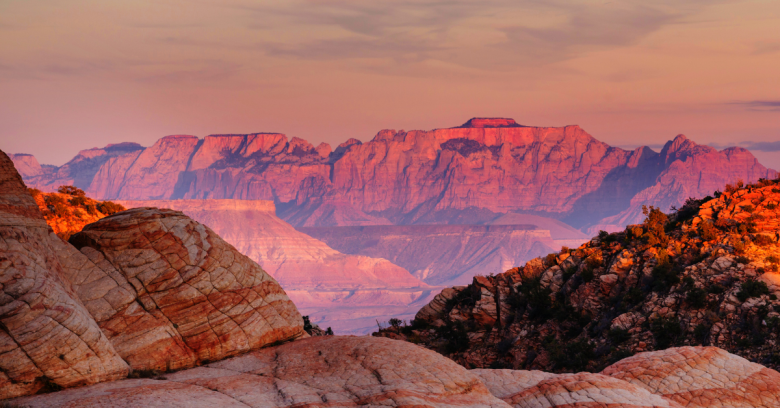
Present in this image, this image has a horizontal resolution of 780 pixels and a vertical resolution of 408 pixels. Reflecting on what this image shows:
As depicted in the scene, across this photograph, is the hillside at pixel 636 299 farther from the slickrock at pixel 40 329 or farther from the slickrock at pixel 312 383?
the slickrock at pixel 40 329

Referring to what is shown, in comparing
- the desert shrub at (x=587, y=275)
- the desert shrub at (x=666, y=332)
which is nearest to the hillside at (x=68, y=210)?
the desert shrub at (x=587, y=275)

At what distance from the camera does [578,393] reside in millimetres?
22172

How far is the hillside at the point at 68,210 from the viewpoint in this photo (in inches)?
1480

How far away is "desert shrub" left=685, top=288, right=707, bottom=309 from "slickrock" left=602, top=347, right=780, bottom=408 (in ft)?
34.6

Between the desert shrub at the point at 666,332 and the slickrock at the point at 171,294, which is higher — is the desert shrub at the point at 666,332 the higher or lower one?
the lower one

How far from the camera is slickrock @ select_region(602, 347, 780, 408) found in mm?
23344

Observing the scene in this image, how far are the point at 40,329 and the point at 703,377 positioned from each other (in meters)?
22.5

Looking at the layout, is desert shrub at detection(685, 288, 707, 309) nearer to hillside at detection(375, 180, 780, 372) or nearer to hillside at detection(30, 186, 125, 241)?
hillside at detection(375, 180, 780, 372)

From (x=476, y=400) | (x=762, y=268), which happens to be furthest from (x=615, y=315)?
(x=476, y=400)

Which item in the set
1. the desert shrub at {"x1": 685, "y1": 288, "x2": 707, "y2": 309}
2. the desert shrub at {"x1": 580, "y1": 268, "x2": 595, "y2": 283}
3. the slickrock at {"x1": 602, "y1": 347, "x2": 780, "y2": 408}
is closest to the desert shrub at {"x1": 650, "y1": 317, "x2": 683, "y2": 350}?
the desert shrub at {"x1": 685, "y1": 288, "x2": 707, "y2": 309}

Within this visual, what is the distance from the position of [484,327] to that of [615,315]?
34.3ft

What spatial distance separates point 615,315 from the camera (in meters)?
40.2

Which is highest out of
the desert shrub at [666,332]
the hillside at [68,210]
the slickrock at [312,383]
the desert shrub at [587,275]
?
the hillside at [68,210]

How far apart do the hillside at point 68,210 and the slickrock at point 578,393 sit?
24.2 metres
